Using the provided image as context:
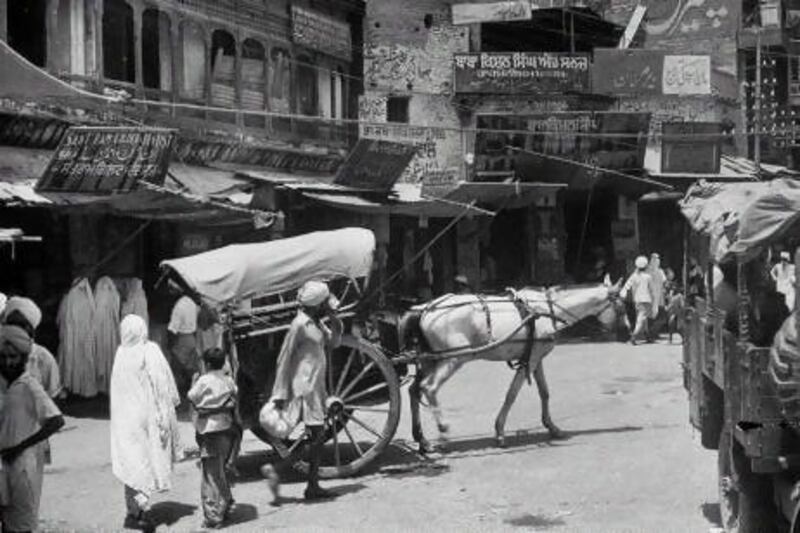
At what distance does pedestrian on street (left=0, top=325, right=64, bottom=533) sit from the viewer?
234 inches

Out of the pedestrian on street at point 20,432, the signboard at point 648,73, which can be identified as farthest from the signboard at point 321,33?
the pedestrian on street at point 20,432

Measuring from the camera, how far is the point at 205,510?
7500mm

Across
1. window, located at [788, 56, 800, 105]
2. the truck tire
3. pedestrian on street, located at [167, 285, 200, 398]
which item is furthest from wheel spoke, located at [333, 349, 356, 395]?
window, located at [788, 56, 800, 105]

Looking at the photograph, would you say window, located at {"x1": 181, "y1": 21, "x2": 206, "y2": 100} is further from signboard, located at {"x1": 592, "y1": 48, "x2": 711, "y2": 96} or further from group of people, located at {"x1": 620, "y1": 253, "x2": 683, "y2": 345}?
signboard, located at {"x1": 592, "y1": 48, "x2": 711, "y2": 96}

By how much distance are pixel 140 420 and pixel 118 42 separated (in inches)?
385

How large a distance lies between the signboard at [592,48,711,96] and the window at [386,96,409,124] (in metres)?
4.67

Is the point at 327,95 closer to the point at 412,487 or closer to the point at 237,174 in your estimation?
the point at 237,174

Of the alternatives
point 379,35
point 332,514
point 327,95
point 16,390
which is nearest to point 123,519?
point 332,514

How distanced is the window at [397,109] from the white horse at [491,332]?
15106mm

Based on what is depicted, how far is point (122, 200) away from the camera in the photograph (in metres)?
12.7

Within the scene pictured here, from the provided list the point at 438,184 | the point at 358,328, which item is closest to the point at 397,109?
the point at 438,184

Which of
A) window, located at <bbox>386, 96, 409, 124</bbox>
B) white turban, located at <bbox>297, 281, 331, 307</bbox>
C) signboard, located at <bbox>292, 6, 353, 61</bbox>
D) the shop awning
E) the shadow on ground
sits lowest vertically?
the shadow on ground

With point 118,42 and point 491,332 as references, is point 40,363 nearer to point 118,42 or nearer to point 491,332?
point 491,332

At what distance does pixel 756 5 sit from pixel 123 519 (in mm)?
29377
